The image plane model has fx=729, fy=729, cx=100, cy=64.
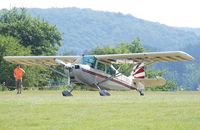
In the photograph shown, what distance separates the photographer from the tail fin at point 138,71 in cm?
4272

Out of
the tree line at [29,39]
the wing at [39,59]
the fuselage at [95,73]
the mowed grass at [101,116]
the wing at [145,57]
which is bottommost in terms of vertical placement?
the mowed grass at [101,116]

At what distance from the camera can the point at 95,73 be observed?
37156 millimetres

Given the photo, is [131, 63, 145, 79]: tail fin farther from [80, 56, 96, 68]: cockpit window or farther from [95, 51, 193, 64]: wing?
[80, 56, 96, 68]: cockpit window

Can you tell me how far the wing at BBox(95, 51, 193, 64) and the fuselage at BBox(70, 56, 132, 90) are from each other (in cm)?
45

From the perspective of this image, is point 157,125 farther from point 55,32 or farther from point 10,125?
point 55,32

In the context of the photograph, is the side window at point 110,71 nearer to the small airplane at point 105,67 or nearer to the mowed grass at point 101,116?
the small airplane at point 105,67

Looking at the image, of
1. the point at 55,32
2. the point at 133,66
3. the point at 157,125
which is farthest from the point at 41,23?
the point at 157,125

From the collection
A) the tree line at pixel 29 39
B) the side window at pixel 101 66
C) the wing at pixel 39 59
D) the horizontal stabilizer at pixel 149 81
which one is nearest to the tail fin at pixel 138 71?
Result: the horizontal stabilizer at pixel 149 81

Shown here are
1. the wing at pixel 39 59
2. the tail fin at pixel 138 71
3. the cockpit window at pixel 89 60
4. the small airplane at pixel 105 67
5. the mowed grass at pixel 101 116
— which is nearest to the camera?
the mowed grass at pixel 101 116

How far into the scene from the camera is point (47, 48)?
8369cm

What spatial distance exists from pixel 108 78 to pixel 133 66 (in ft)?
15.3

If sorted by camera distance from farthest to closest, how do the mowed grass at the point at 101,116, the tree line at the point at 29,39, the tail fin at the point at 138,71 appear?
the tree line at the point at 29,39 < the tail fin at the point at 138,71 < the mowed grass at the point at 101,116

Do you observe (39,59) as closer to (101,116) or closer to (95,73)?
(95,73)

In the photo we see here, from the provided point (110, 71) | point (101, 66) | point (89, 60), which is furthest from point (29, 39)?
point (89, 60)
